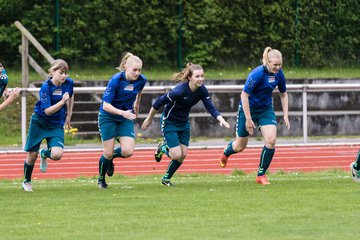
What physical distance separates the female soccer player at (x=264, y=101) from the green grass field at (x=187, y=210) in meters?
0.47

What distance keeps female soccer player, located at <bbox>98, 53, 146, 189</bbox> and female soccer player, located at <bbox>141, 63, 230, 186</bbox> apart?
30cm

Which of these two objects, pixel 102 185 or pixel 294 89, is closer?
pixel 102 185

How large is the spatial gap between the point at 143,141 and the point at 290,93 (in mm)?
3884

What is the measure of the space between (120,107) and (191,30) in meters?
16.1

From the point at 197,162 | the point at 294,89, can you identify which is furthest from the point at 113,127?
the point at 294,89

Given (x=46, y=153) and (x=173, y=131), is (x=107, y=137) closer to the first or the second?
(x=46, y=153)

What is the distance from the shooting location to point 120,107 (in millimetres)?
15258

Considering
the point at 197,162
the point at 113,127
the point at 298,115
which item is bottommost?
the point at 298,115

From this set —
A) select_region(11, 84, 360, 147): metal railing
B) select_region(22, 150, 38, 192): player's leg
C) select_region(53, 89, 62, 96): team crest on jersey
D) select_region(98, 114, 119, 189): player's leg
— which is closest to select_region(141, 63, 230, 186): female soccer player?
select_region(98, 114, 119, 189): player's leg

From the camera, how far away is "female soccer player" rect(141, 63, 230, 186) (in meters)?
15.4

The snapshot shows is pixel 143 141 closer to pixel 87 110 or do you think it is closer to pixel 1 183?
pixel 87 110

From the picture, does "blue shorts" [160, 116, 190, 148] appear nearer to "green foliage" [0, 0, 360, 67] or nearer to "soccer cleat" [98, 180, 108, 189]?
"soccer cleat" [98, 180, 108, 189]

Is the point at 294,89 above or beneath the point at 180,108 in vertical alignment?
beneath

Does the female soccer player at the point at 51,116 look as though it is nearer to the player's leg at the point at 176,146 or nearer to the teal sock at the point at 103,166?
the teal sock at the point at 103,166
